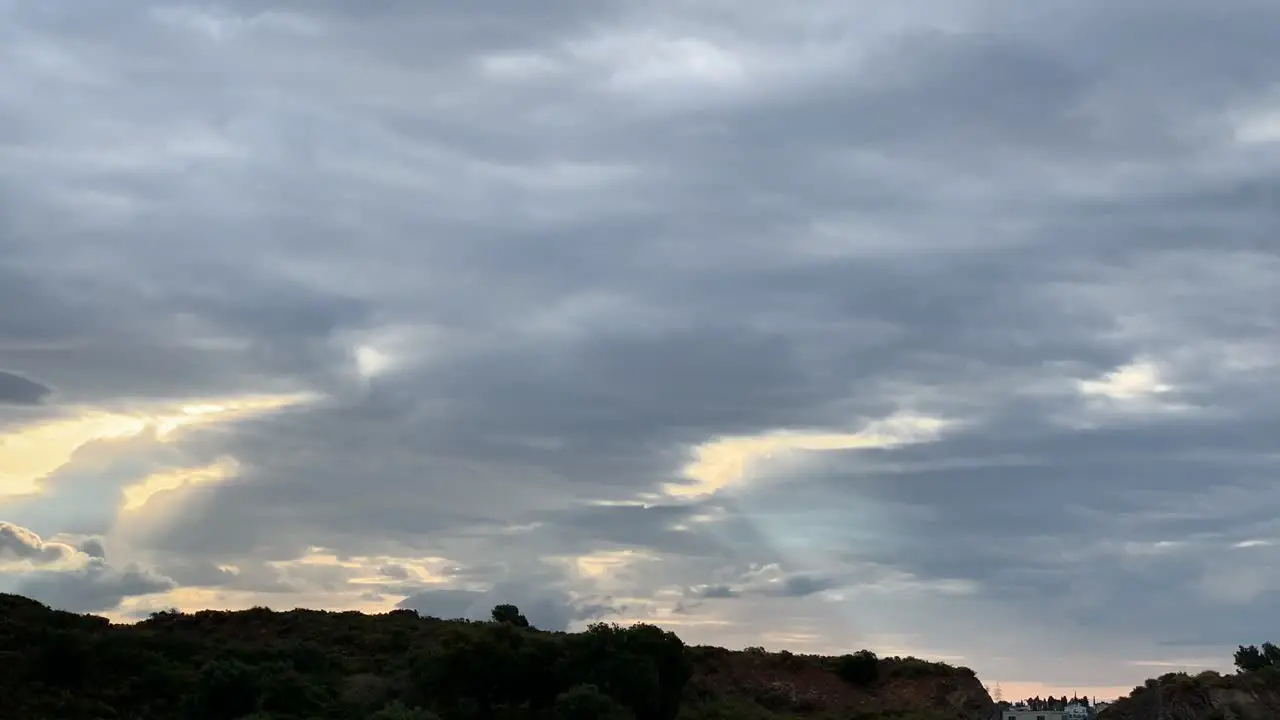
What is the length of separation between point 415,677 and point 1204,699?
7150cm

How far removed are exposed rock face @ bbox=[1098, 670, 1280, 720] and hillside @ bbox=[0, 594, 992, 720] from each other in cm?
1423

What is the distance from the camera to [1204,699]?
122938 mm

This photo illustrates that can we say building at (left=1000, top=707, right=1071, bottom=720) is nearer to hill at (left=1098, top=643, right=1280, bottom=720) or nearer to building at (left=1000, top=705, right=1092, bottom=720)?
building at (left=1000, top=705, right=1092, bottom=720)

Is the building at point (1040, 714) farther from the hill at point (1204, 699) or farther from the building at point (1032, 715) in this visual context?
the hill at point (1204, 699)

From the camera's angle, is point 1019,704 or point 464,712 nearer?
point 464,712

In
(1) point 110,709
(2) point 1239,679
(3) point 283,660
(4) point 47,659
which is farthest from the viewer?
(2) point 1239,679

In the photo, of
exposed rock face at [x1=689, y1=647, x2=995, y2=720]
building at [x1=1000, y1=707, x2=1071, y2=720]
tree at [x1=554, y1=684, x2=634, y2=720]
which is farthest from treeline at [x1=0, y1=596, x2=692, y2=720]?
building at [x1=1000, y1=707, x2=1071, y2=720]

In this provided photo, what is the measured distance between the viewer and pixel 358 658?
115375 mm

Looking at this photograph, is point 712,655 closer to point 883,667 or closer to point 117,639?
point 883,667

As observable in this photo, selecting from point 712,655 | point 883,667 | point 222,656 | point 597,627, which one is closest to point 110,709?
point 222,656

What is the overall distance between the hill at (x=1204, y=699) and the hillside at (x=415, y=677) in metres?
14.1

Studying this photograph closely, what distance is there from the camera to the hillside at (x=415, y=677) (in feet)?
295

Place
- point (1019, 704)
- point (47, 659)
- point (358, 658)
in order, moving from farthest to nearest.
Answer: point (1019, 704) → point (358, 658) → point (47, 659)

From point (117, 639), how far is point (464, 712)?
33201 mm
